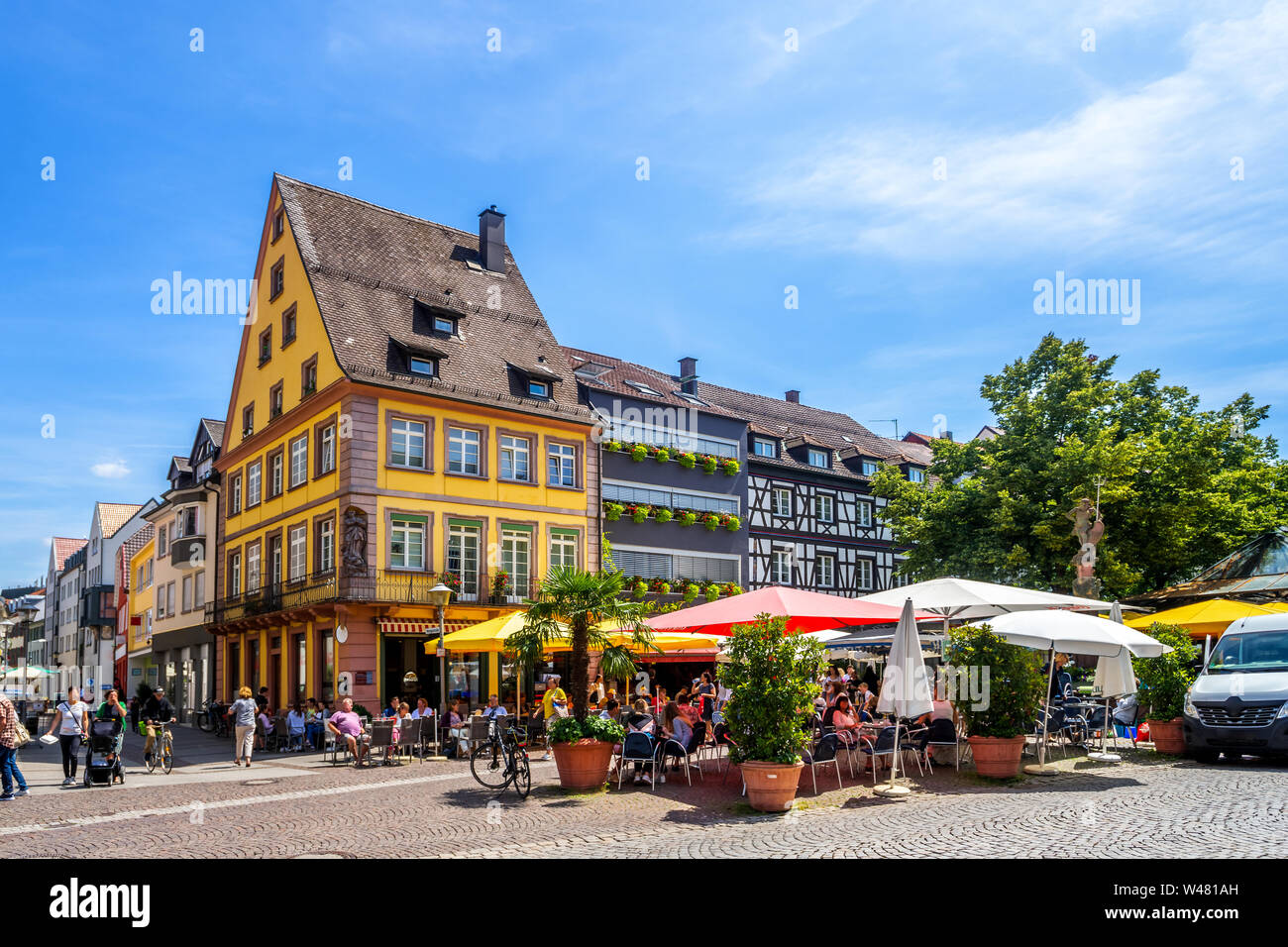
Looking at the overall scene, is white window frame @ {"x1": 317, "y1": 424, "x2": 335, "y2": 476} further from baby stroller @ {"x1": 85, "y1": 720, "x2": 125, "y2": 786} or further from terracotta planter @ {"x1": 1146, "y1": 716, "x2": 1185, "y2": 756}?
→ terracotta planter @ {"x1": 1146, "y1": 716, "x2": 1185, "y2": 756}

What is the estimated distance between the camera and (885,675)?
1390 centimetres

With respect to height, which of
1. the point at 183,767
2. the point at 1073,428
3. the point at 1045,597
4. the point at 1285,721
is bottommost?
the point at 183,767

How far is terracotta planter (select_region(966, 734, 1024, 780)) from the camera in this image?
13961 mm

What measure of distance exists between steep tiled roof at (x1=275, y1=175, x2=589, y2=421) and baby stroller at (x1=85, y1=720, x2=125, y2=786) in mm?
13105

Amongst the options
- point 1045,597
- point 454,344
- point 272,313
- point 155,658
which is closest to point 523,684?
point 454,344

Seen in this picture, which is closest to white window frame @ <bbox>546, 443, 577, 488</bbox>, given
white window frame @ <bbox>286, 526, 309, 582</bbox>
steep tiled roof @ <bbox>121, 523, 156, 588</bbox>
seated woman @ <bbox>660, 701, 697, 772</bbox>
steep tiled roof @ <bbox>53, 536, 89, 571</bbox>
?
white window frame @ <bbox>286, 526, 309, 582</bbox>

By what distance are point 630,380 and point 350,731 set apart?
23.6 meters

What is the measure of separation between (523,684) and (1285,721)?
21304 millimetres

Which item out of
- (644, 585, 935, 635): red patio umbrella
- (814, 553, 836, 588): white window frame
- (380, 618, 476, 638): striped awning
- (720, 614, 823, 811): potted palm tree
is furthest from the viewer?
(814, 553, 836, 588): white window frame

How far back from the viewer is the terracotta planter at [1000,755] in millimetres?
13961

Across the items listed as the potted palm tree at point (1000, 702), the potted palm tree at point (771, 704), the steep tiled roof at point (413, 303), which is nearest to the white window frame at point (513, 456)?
the steep tiled roof at point (413, 303)

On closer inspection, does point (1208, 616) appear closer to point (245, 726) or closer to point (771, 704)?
point (771, 704)

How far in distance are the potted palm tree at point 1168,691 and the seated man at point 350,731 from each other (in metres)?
14.1
